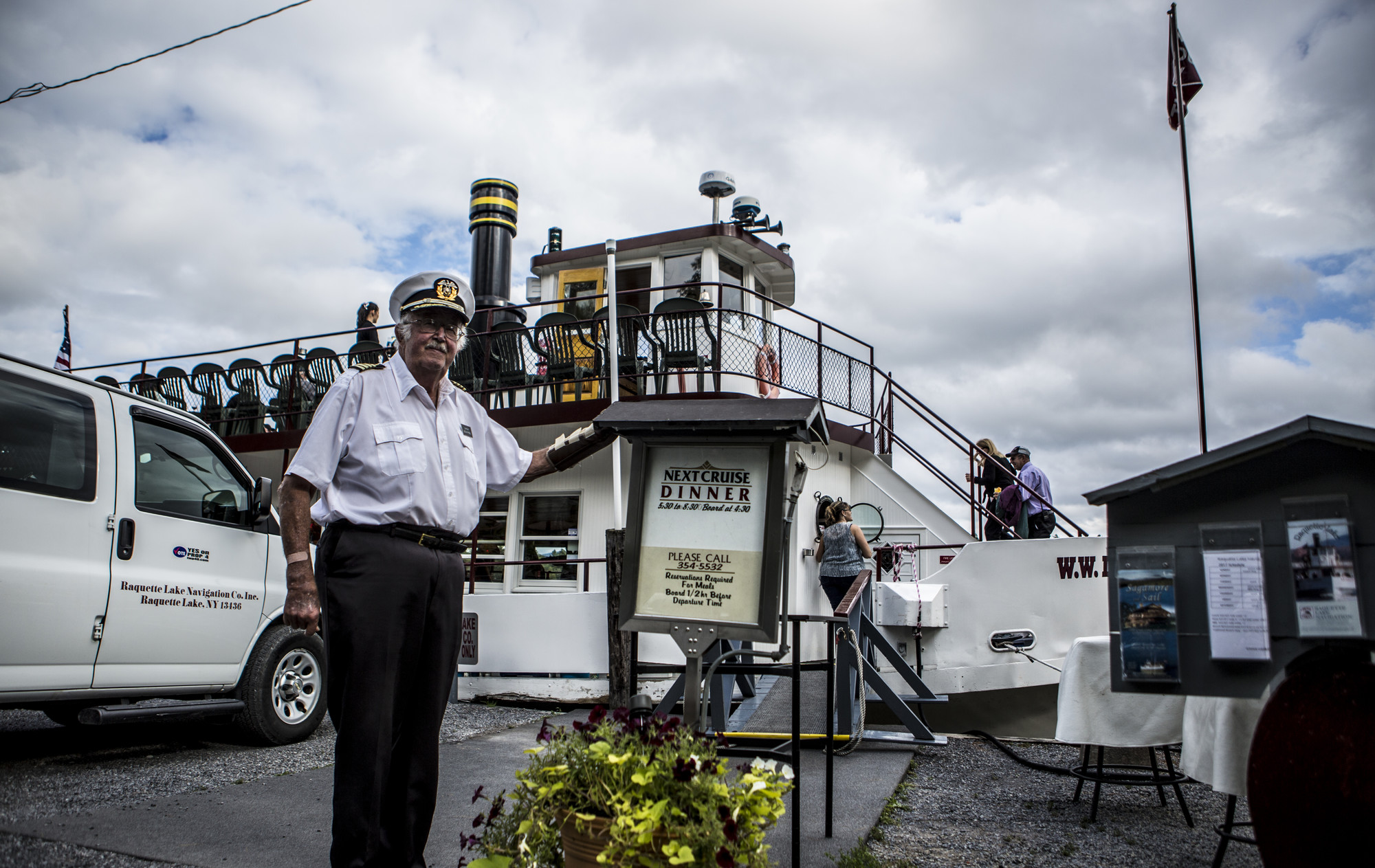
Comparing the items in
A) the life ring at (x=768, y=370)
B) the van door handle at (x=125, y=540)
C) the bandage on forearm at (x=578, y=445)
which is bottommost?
the van door handle at (x=125, y=540)

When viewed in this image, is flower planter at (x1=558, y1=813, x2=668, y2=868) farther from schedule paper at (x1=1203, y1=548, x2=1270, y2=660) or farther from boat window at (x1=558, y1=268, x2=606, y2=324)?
boat window at (x1=558, y1=268, x2=606, y2=324)

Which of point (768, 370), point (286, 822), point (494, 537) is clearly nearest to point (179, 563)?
point (286, 822)

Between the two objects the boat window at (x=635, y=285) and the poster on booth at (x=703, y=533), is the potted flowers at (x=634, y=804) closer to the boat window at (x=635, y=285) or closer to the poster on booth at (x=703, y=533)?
the poster on booth at (x=703, y=533)

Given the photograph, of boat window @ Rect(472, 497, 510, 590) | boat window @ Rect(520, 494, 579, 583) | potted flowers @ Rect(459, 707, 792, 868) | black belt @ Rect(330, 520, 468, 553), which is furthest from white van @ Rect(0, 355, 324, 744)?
boat window @ Rect(472, 497, 510, 590)

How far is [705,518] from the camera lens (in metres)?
2.96

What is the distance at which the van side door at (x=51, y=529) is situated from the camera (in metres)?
4.03

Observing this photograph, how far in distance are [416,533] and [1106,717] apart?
10.6ft

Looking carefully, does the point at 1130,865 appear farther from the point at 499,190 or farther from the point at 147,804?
the point at 499,190

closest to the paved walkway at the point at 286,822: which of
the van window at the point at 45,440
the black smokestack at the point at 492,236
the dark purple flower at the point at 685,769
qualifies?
the dark purple flower at the point at 685,769

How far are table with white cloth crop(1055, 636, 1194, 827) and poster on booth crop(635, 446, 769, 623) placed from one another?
81.6 inches

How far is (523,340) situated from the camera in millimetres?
10148

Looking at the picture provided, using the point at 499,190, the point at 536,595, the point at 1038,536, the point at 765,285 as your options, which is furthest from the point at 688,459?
the point at 499,190

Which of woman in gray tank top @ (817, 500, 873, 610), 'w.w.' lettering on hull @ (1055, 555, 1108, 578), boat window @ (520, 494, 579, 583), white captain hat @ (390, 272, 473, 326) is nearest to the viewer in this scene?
white captain hat @ (390, 272, 473, 326)

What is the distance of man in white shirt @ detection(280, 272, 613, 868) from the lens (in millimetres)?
2426
